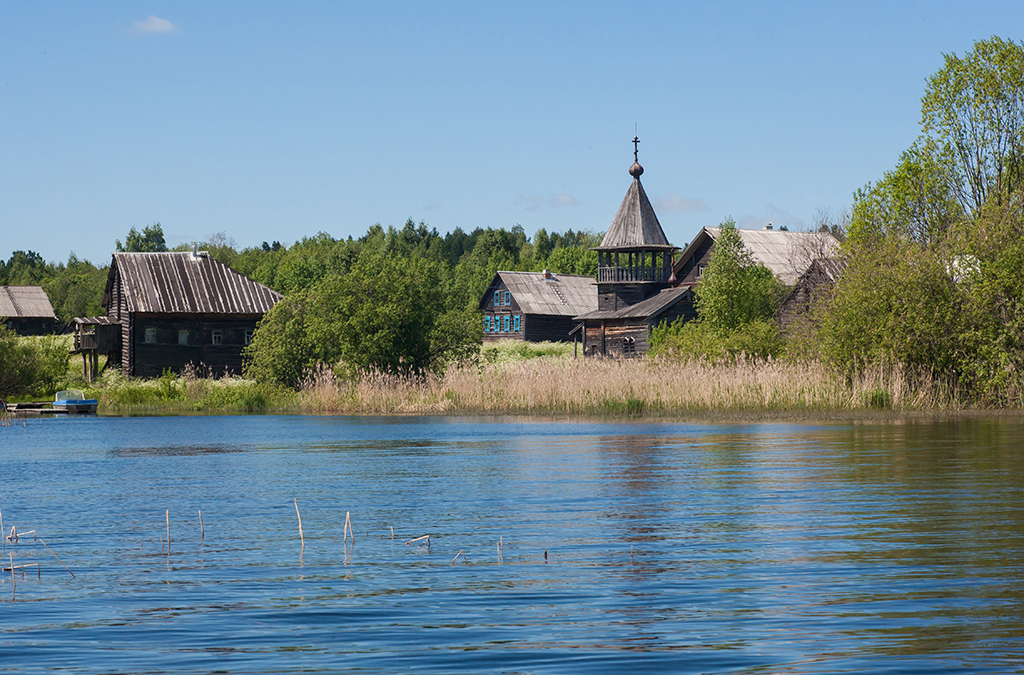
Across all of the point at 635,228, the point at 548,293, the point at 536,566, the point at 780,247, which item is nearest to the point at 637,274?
the point at 635,228

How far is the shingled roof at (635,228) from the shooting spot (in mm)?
67375

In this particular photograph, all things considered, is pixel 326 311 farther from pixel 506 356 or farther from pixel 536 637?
pixel 536 637

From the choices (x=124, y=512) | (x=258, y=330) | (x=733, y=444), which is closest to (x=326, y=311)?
(x=258, y=330)

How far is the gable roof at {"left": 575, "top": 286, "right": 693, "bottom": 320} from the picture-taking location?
65.2 m

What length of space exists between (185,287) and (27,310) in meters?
51.4

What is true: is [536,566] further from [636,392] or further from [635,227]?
[635,227]

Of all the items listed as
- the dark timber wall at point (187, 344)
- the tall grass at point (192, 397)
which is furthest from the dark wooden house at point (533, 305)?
the tall grass at point (192, 397)

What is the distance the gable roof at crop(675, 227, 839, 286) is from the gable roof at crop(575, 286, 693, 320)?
142 inches

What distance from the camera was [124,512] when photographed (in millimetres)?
14391

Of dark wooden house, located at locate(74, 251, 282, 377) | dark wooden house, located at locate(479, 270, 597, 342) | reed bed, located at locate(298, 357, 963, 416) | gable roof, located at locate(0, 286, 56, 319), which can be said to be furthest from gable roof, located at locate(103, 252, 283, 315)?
gable roof, located at locate(0, 286, 56, 319)

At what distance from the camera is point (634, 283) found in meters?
68.6

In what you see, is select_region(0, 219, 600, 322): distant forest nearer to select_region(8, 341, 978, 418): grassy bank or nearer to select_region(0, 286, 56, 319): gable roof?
select_region(0, 286, 56, 319): gable roof

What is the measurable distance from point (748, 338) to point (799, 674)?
36.4m

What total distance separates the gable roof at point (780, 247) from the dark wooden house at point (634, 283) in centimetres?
254
